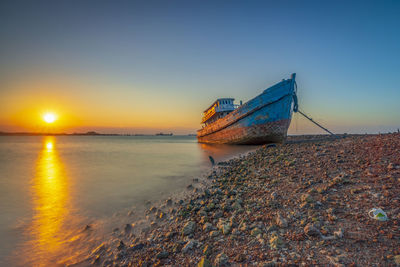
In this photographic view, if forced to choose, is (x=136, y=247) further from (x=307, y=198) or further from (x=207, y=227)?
(x=307, y=198)

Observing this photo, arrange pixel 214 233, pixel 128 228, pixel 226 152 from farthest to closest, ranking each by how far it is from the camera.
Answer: pixel 226 152 < pixel 128 228 < pixel 214 233

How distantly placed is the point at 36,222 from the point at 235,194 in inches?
206

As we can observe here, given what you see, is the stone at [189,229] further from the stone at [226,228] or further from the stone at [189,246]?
the stone at [226,228]

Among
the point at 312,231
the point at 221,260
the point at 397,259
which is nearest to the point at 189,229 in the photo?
the point at 221,260

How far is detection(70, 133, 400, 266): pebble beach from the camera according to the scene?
2.02 metres

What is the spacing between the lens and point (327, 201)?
3086 mm

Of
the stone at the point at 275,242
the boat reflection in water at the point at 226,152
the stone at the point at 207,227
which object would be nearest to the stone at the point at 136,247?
the stone at the point at 207,227

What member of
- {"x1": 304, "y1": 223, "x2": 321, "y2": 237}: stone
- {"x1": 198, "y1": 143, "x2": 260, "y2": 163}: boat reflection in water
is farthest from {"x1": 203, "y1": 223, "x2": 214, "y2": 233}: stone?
{"x1": 198, "y1": 143, "x2": 260, "y2": 163}: boat reflection in water

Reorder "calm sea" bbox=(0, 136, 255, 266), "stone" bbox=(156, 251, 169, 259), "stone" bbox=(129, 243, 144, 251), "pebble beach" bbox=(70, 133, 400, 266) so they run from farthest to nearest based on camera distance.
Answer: "calm sea" bbox=(0, 136, 255, 266)
"stone" bbox=(129, 243, 144, 251)
"stone" bbox=(156, 251, 169, 259)
"pebble beach" bbox=(70, 133, 400, 266)

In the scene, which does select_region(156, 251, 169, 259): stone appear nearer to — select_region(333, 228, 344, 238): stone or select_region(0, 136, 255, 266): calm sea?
select_region(0, 136, 255, 266): calm sea

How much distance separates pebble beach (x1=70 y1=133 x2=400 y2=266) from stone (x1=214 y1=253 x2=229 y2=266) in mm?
11

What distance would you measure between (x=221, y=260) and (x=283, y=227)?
1092mm

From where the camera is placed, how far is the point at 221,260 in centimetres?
213

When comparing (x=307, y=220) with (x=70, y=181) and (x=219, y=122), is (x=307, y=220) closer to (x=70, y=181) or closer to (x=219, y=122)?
(x=70, y=181)
